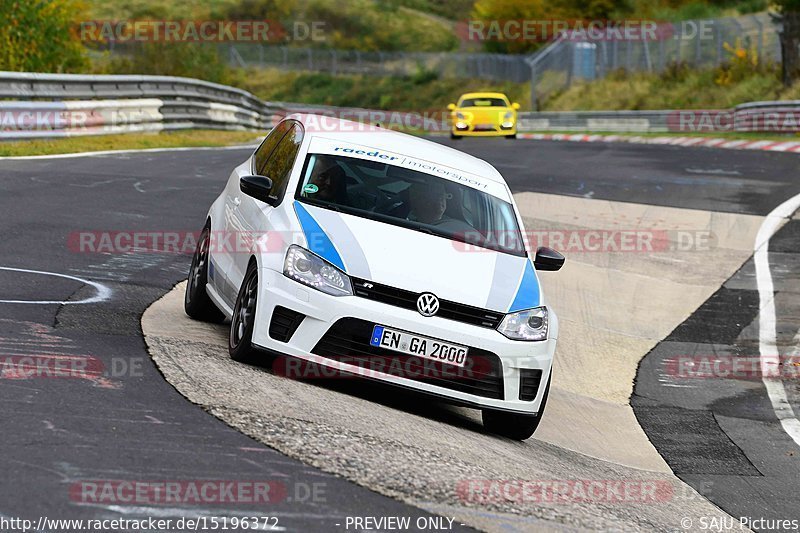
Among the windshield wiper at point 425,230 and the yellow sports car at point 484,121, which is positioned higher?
the yellow sports car at point 484,121

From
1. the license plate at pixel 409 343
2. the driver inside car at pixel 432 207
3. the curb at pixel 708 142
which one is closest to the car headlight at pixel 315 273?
the license plate at pixel 409 343

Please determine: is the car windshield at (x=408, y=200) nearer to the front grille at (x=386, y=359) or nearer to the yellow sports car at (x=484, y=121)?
the front grille at (x=386, y=359)

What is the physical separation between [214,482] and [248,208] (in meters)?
3.67

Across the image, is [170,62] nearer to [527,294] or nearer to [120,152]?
[120,152]

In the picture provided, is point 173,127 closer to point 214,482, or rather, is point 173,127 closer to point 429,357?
point 429,357

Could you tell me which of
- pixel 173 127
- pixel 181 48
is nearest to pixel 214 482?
pixel 173 127

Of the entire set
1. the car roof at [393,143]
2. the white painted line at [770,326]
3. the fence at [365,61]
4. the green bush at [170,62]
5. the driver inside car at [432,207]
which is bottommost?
the white painted line at [770,326]

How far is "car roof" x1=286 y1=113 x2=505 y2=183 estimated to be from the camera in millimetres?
8953

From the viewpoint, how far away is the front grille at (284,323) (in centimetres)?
736

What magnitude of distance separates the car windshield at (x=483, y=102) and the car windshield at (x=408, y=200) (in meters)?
30.5

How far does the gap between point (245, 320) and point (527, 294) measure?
174 centimetres

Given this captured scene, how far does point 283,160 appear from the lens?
8938 mm

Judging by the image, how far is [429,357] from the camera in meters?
7.35

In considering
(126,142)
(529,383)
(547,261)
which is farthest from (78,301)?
(126,142)
